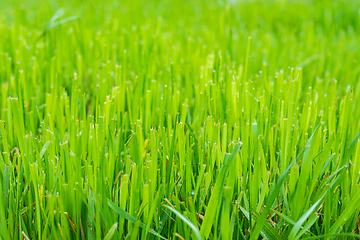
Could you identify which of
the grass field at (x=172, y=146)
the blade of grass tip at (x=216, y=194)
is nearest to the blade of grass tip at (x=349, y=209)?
the grass field at (x=172, y=146)

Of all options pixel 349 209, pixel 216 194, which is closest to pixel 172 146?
pixel 216 194

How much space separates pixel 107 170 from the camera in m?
0.80

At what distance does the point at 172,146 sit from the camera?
88 centimetres

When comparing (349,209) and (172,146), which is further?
(172,146)

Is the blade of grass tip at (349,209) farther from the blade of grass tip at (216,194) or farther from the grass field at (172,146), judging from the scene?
the blade of grass tip at (216,194)

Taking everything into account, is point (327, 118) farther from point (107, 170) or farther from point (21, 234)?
point (21, 234)

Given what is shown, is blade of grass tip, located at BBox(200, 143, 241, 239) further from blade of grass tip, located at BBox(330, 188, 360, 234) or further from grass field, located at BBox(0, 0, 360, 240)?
blade of grass tip, located at BBox(330, 188, 360, 234)

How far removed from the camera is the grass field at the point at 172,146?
0.74 m

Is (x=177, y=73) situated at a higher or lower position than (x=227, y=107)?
higher

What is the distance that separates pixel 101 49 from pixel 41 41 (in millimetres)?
412

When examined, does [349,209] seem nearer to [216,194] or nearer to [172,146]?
[216,194]

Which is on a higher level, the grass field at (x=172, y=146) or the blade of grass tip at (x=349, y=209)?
the grass field at (x=172, y=146)

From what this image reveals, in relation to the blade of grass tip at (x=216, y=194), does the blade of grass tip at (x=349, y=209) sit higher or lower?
lower

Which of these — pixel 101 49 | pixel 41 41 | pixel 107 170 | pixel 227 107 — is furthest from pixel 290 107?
pixel 41 41
